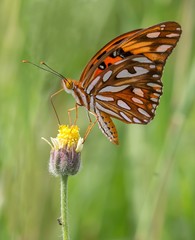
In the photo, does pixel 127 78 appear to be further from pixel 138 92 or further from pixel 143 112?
pixel 143 112

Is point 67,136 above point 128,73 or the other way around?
the other way around

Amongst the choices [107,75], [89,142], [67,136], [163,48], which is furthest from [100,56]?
[89,142]

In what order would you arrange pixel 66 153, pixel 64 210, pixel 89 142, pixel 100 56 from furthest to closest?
pixel 89 142
pixel 100 56
pixel 66 153
pixel 64 210

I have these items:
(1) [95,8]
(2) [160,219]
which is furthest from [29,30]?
(2) [160,219]

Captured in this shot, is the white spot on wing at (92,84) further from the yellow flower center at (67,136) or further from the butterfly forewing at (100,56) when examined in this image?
the yellow flower center at (67,136)

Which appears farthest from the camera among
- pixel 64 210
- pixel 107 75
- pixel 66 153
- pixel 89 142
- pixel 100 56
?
pixel 89 142

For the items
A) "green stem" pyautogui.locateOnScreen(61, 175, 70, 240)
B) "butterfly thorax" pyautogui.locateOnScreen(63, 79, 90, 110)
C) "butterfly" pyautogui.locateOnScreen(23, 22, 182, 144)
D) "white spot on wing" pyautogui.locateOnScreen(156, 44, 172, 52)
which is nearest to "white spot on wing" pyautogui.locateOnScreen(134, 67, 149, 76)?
"butterfly" pyautogui.locateOnScreen(23, 22, 182, 144)

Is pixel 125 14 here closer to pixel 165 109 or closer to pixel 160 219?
pixel 165 109
